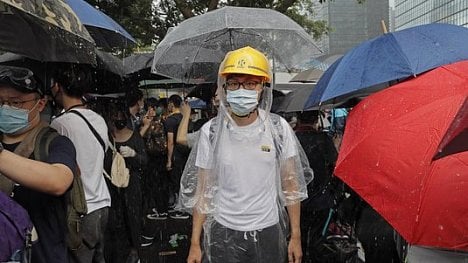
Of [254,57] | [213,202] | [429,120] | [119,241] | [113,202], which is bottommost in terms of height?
[119,241]

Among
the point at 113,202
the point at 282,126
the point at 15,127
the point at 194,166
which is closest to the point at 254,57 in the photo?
the point at 282,126

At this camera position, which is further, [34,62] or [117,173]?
[117,173]

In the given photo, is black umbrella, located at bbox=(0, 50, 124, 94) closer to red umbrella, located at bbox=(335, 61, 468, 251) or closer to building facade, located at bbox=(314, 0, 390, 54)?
red umbrella, located at bbox=(335, 61, 468, 251)

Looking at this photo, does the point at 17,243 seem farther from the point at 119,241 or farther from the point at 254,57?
the point at 119,241

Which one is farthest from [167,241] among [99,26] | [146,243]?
[99,26]

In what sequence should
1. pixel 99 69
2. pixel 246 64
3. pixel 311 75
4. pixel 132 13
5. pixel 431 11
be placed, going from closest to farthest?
pixel 246 64 → pixel 99 69 → pixel 311 75 → pixel 132 13 → pixel 431 11

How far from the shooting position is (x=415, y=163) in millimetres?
2412

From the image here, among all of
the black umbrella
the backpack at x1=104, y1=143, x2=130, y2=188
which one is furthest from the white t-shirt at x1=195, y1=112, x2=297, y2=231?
the backpack at x1=104, y1=143, x2=130, y2=188

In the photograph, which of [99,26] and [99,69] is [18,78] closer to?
[99,26]

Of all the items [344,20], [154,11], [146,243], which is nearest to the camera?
[146,243]

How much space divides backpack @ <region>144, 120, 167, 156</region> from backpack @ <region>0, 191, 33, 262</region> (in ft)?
19.5

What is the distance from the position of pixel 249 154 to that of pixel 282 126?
1.05 feet

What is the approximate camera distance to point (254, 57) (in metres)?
3.30

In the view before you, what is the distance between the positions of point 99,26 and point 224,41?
6.42ft
